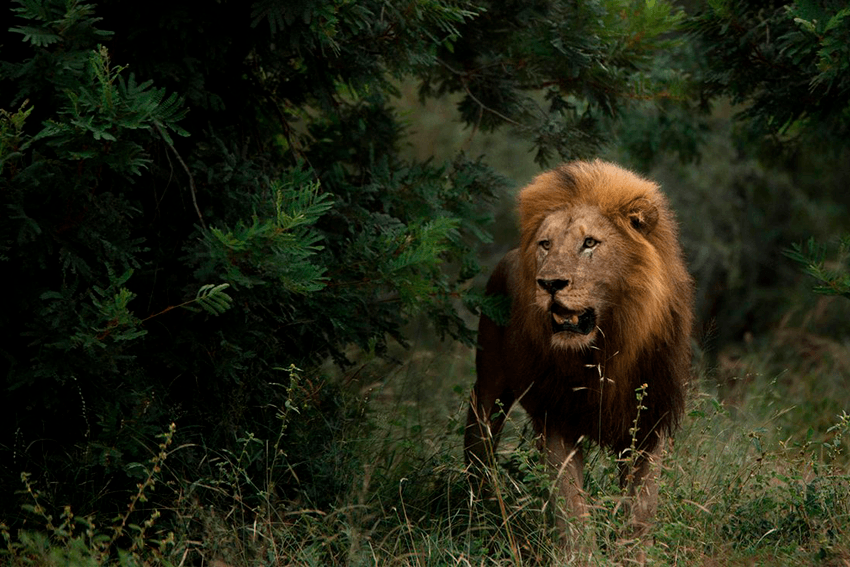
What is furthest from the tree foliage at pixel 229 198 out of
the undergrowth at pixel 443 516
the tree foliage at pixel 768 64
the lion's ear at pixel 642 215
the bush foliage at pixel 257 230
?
the lion's ear at pixel 642 215

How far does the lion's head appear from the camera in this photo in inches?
179

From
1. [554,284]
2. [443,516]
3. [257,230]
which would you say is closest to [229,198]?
[257,230]

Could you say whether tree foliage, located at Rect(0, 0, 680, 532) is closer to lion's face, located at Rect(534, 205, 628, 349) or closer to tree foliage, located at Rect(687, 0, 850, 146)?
tree foliage, located at Rect(687, 0, 850, 146)

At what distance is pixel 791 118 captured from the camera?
6430 mm

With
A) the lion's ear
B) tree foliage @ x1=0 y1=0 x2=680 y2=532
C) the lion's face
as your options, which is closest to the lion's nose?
the lion's face

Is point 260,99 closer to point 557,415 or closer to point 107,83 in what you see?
point 107,83

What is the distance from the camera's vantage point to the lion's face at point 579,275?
4.49 m

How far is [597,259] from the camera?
4.57 m

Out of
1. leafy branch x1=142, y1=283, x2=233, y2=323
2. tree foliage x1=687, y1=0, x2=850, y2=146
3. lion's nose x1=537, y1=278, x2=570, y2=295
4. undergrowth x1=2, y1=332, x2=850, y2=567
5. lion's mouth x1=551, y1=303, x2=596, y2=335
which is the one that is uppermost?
tree foliage x1=687, y1=0, x2=850, y2=146

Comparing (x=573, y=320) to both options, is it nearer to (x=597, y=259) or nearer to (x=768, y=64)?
(x=597, y=259)

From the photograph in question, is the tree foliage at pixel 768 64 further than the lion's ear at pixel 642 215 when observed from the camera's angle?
Yes

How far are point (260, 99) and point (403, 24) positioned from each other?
1.12 metres

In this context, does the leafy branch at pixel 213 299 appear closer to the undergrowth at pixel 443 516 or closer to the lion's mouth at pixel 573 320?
the undergrowth at pixel 443 516

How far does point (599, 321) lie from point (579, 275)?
0.25 m
